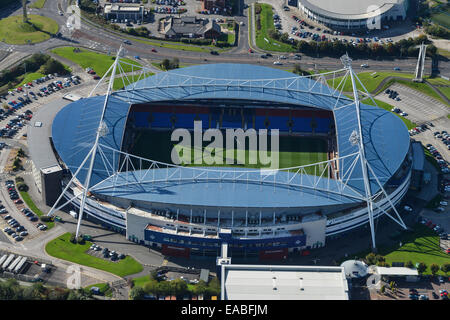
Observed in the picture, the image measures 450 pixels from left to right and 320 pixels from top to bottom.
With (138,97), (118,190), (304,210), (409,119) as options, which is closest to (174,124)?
(138,97)

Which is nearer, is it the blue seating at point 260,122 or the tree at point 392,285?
the tree at point 392,285

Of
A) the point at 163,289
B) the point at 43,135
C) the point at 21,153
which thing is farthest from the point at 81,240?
the point at 21,153

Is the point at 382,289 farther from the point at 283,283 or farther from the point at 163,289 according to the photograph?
the point at 163,289

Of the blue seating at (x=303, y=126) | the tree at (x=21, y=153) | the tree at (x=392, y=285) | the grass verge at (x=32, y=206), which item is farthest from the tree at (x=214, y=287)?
the tree at (x=21, y=153)

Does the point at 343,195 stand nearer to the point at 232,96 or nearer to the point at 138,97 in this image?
the point at 232,96

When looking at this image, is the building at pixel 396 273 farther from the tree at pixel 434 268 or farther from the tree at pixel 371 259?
the tree at pixel 434 268
